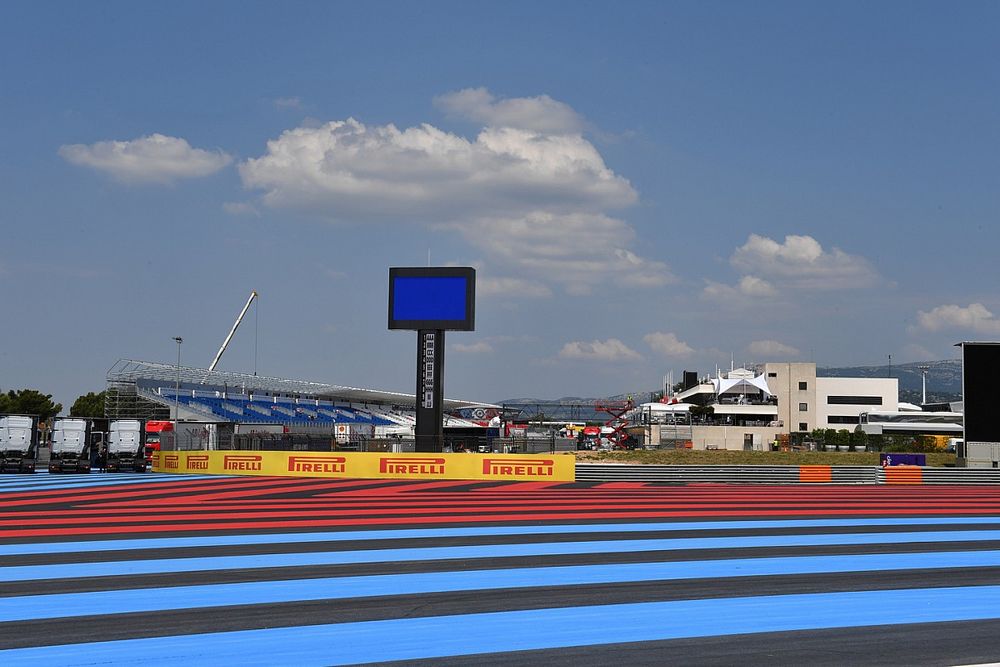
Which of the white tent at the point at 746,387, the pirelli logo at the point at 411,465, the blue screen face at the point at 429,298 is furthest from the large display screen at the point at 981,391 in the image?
the white tent at the point at 746,387

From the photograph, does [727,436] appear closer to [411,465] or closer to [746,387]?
[746,387]

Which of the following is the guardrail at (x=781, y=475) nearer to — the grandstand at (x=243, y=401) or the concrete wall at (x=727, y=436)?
the grandstand at (x=243, y=401)

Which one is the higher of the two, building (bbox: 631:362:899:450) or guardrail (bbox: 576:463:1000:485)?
building (bbox: 631:362:899:450)

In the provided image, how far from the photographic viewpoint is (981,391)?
3881cm

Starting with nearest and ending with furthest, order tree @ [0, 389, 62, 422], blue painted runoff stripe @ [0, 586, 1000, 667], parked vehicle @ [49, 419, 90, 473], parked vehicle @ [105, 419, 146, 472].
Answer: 1. blue painted runoff stripe @ [0, 586, 1000, 667]
2. parked vehicle @ [49, 419, 90, 473]
3. parked vehicle @ [105, 419, 146, 472]
4. tree @ [0, 389, 62, 422]

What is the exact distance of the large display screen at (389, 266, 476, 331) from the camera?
38.0 metres

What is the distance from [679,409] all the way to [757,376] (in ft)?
61.7

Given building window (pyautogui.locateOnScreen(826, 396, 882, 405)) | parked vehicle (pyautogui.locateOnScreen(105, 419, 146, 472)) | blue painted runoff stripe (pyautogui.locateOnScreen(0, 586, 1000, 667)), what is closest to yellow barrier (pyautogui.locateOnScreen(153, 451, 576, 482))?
parked vehicle (pyautogui.locateOnScreen(105, 419, 146, 472))

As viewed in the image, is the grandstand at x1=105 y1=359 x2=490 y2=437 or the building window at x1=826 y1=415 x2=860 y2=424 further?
the building window at x1=826 y1=415 x2=860 y2=424

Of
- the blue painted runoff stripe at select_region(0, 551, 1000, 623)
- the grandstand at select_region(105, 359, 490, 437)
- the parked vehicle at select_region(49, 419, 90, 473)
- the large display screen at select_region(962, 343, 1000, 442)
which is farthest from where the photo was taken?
the grandstand at select_region(105, 359, 490, 437)

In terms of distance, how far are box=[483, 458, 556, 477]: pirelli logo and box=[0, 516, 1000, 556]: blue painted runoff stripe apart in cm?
1402

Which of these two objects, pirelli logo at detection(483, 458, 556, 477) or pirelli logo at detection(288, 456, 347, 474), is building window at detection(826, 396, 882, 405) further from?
pirelli logo at detection(288, 456, 347, 474)

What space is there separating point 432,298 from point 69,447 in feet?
49.5

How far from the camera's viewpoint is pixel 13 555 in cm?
1371
